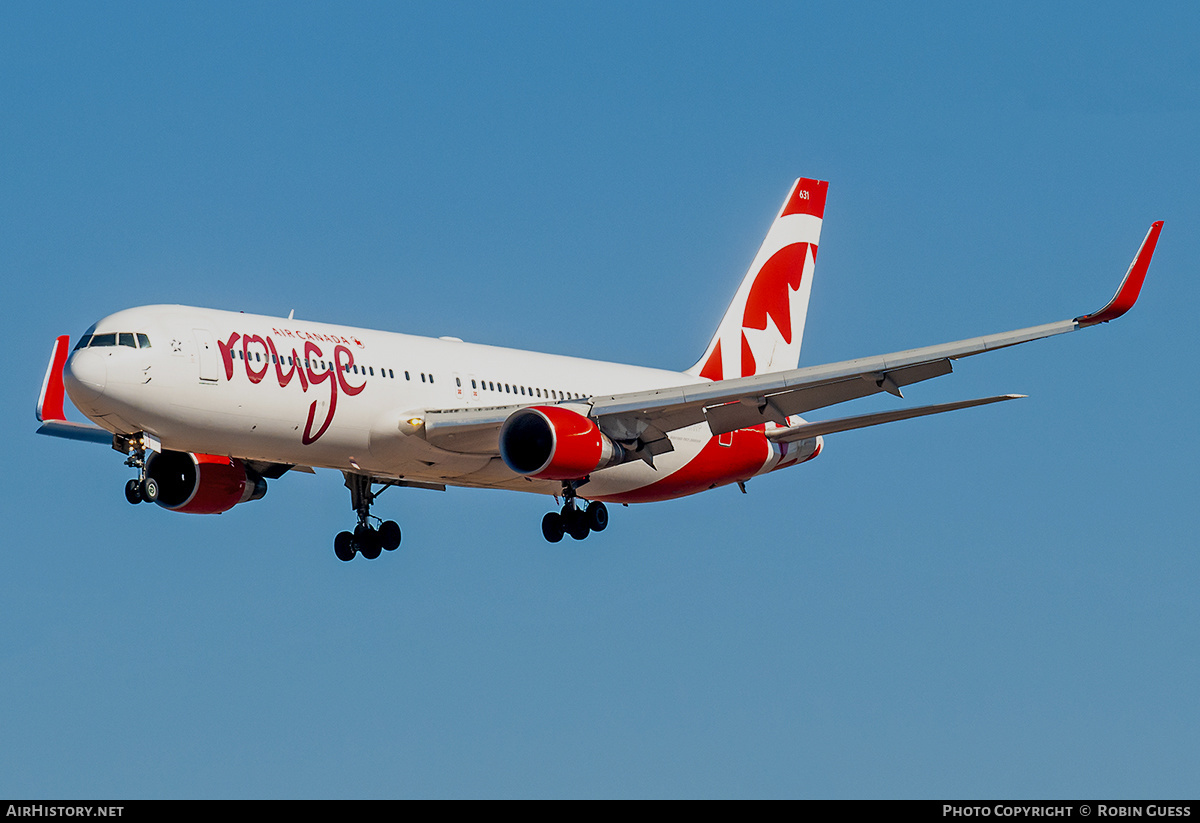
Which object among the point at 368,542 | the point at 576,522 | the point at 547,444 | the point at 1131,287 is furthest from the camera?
the point at 368,542

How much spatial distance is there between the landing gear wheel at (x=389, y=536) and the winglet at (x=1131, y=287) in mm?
19334

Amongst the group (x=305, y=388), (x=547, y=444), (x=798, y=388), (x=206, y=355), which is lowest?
(x=547, y=444)

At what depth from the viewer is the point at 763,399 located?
40.2 meters

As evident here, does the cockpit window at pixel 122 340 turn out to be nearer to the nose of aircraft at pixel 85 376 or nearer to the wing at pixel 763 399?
the nose of aircraft at pixel 85 376

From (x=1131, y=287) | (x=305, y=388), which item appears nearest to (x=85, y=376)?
(x=305, y=388)

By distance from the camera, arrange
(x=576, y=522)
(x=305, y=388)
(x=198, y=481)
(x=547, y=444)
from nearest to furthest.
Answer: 1. (x=305, y=388)
2. (x=547, y=444)
3. (x=198, y=481)
4. (x=576, y=522)

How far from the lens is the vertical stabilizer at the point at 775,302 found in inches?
2013

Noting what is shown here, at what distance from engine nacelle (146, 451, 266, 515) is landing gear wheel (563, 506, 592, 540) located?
8.29 m

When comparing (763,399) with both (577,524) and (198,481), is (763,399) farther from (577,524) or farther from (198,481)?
(198,481)

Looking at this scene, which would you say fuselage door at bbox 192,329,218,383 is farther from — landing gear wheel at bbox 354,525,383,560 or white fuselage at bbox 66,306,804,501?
landing gear wheel at bbox 354,525,383,560

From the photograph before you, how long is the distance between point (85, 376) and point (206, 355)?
8.54 ft

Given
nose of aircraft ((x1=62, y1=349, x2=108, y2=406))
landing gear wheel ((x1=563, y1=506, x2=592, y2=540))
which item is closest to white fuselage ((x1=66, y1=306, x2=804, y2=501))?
nose of aircraft ((x1=62, y1=349, x2=108, y2=406))

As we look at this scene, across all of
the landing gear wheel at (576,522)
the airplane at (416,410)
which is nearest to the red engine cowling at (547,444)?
the airplane at (416,410)
